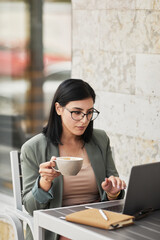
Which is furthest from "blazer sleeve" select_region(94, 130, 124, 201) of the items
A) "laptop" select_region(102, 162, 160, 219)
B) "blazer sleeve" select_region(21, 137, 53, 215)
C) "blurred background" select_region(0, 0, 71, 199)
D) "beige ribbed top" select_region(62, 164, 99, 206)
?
"blurred background" select_region(0, 0, 71, 199)

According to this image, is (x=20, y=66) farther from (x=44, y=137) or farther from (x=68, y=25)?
(x=44, y=137)

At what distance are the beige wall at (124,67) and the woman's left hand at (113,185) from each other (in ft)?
3.05

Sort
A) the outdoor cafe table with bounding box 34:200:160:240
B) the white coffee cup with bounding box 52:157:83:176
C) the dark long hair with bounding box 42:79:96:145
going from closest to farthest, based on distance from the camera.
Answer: the outdoor cafe table with bounding box 34:200:160:240
the white coffee cup with bounding box 52:157:83:176
the dark long hair with bounding box 42:79:96:145

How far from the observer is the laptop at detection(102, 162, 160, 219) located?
2.15m

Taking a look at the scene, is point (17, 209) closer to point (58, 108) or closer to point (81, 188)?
point (81, 188)

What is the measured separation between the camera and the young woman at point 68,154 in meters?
2.61

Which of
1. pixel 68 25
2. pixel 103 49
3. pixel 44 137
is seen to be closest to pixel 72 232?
pixel 44 137

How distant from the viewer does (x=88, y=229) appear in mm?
2049

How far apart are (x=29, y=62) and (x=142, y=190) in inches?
101

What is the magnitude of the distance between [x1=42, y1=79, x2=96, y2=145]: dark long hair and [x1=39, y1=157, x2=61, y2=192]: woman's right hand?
0.98 ft

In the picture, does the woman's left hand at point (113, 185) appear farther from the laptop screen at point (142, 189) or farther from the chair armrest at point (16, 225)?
the chair armrest at point (16, 225)

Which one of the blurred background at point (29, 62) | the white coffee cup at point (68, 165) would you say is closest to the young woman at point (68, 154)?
the white coffee cup at point (68, 165)

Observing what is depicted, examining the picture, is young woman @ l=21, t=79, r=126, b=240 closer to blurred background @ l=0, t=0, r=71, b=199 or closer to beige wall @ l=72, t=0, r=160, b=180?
beige wall @ l=72, t=0, r=160, b=180

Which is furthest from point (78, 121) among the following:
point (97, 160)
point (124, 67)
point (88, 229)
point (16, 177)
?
point (124, 67)
